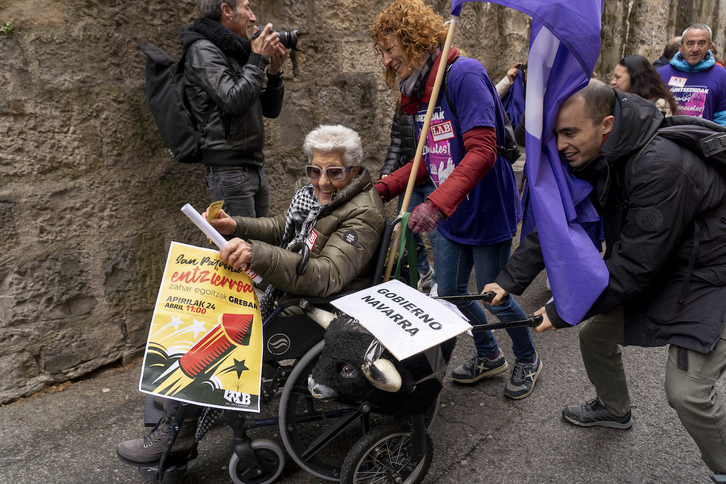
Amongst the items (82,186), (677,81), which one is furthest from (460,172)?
(677,81)

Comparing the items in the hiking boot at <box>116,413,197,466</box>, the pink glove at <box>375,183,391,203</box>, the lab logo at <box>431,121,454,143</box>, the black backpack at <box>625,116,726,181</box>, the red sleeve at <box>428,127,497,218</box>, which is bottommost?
the hiking boot at <box>116,413,197,466</box>

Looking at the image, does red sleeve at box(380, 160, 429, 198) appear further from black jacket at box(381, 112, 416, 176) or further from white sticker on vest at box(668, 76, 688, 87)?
white sticker on vest at box(668, 76, 688, 87)

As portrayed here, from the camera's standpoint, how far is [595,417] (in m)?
2.59

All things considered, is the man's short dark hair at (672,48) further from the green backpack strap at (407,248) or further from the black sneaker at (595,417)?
the green backpack strap at (407,248)

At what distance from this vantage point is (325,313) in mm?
2061

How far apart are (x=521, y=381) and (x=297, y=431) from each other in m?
1.29

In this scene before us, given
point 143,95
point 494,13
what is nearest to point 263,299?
point 143,95

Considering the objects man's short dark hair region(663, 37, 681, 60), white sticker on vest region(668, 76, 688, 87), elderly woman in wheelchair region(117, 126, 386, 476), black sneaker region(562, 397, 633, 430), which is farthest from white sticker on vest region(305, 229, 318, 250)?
man's short dark hair region(663, 37, 681, 60)

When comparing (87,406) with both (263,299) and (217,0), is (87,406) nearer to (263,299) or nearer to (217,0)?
(263,299)

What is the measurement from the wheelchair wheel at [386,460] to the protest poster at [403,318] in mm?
505

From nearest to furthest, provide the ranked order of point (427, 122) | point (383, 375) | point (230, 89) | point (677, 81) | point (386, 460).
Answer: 1. point (383, 375)
2. point (386, 460)
3. point (427, 122)
4. point (230, 89)
5. point (677, 81)

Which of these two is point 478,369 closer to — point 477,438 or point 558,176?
Answer: point 477,438

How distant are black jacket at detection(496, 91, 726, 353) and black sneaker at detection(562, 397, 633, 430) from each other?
30.2 inches

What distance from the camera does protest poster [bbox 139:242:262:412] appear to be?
6.31 feet
